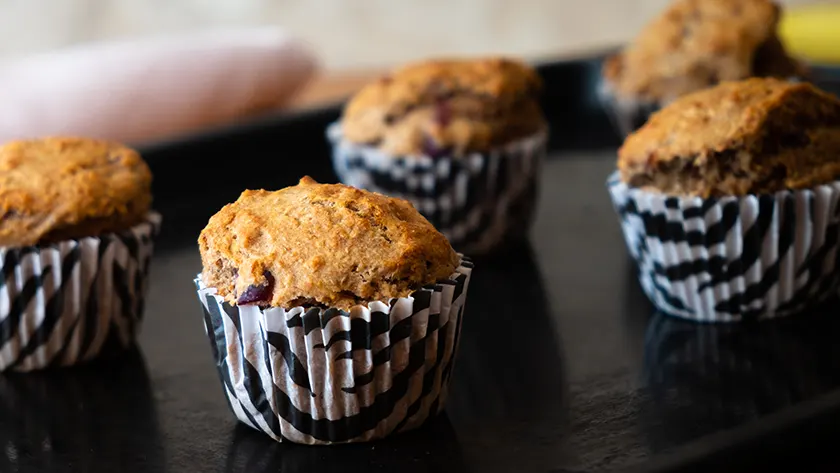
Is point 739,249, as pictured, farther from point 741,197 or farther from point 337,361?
point 337,361

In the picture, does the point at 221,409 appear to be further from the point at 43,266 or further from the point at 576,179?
the point at 576,179

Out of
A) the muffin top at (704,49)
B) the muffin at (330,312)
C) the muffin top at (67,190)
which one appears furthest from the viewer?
the muffin top at (704,49)

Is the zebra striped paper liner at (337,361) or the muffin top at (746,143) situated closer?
the zebra striped paper liner at (337,361)

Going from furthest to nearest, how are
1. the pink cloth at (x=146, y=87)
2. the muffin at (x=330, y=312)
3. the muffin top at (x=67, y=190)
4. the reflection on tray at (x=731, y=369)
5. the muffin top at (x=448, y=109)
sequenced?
the pink cloth at (x=146, y=87)
the muffin top at (x=448, y=109)
the muffin top at (x=67, y=190)
the reflection on tray at (x=731, y=369)
the muffin at (x=330, y=312)

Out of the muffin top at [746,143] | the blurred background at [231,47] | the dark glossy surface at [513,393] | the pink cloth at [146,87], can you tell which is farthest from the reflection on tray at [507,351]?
the pink cloth at [146,87]

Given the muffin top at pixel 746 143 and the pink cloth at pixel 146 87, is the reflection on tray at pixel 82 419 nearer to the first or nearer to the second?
the muffin top at pixel 746 143

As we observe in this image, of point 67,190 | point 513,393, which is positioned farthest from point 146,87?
point 513,393

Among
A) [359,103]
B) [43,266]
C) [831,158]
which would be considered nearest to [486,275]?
[359,103]
